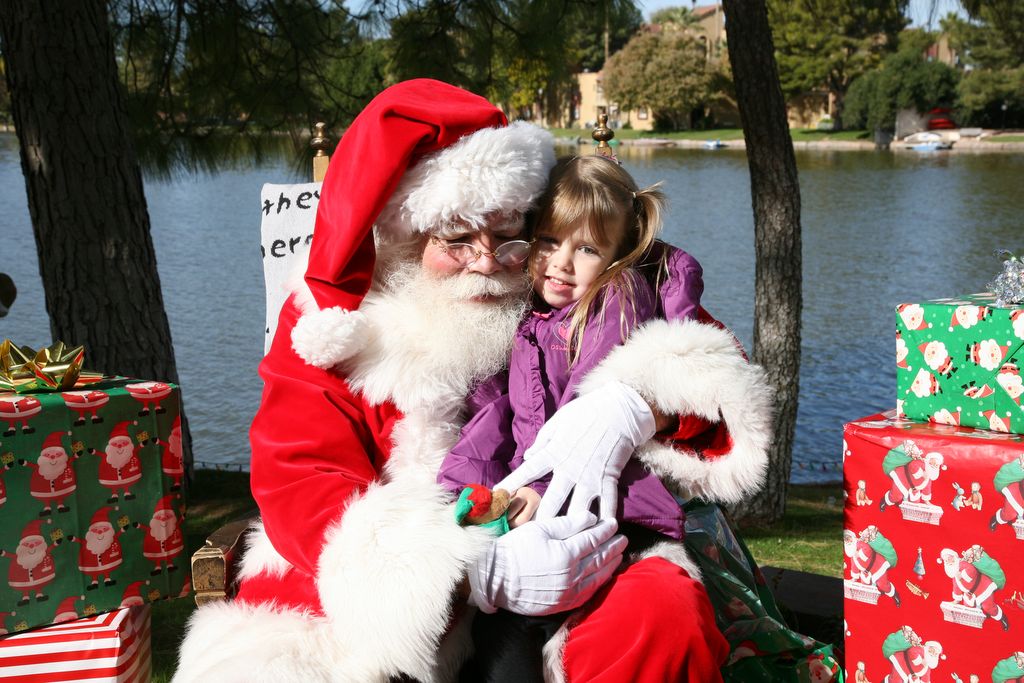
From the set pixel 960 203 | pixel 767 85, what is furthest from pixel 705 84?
pixel 767 85

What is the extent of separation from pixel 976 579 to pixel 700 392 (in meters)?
0.68

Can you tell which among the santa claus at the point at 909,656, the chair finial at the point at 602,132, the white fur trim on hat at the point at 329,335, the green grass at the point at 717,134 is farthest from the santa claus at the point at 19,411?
the green grass at the point at 717,134

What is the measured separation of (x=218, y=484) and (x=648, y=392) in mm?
3592

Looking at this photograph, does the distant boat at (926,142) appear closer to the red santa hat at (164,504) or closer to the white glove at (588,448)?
the white glove at (588,448)

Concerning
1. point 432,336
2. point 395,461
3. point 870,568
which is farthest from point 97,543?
point 870,568

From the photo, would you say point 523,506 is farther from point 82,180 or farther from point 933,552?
point 82,180

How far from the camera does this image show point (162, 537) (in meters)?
2.13

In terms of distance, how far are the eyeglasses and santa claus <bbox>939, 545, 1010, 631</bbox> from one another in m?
1.10

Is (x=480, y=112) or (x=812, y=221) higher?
(x=480, y=112)

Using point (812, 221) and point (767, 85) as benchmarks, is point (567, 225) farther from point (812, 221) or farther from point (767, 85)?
point (812, 221)

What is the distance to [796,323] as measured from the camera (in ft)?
13.9

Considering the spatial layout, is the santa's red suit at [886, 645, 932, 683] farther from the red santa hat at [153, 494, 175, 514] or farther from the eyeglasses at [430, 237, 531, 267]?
the red santa hat at [153, 494, 175, 514]

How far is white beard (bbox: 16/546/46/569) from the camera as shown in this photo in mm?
1993

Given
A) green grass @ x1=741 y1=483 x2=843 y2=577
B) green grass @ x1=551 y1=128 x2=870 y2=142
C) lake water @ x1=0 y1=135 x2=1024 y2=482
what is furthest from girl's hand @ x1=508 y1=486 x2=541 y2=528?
green grass @ x1=551 y1=128 x2=870 y2=142
